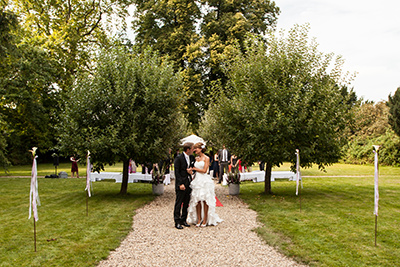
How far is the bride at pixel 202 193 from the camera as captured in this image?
926cm

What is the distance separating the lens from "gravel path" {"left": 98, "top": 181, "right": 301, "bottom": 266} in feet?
21.2

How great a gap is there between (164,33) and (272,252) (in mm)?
31826

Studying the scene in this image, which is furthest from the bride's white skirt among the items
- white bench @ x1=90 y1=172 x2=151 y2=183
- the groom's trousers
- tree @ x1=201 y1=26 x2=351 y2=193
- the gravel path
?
white bench @ x1=90 y1=172 x2=151 y2=183

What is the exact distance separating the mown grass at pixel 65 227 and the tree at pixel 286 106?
4795 millimetres

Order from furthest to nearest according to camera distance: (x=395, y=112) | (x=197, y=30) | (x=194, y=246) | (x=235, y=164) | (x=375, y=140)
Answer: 1. (x=375, y=140)
2. (x=197, y=30)
3. (x=395, y=112)
4. (x=235, y=164)
5. (x=194, y=246)

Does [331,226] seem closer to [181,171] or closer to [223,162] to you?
[181,171]

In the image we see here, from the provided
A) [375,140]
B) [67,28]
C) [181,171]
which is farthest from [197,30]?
[181,171]

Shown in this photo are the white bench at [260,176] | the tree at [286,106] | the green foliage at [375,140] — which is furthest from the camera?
the green foliage at [375,140]

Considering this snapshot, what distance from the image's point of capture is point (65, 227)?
363 inches

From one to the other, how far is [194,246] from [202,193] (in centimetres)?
197

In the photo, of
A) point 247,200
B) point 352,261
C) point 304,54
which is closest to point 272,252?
point 352,261

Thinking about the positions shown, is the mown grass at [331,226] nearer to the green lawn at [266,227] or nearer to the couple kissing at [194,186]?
the green lawn at [266,227]

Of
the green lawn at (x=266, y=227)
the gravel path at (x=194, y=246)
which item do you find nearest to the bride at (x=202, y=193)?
the gravel path at (x=194, y=246)

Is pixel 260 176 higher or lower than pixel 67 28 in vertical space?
lower
